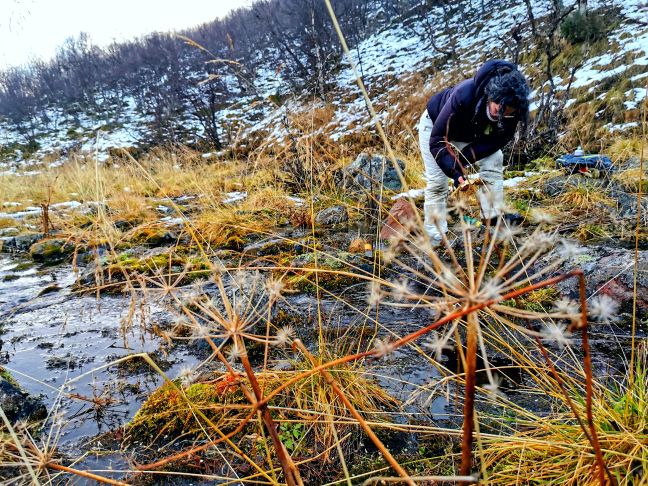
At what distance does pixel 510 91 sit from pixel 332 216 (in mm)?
2862

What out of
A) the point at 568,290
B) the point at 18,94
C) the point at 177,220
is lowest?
the point at 568,290

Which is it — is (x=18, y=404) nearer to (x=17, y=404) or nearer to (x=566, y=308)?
→ (x=17, y=404)

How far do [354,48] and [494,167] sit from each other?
24.0 m

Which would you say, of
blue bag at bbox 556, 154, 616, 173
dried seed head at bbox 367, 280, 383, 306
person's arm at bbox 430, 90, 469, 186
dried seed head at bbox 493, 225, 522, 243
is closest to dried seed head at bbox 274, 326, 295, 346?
dried seed head at bbox 367, 280, 383, 306

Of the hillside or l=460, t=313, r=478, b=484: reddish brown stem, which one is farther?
Answer: the hillside

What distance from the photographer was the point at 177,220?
5.79 m

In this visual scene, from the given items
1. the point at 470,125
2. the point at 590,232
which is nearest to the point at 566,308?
the point at 470,125

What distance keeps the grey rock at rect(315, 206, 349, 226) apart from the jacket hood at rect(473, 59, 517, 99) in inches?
97.1

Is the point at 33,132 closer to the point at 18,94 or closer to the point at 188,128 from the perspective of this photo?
the point at 18,94

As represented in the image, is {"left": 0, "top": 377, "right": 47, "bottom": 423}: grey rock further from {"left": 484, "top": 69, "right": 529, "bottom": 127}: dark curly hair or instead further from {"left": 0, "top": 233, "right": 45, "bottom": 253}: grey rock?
{"left": 0, "top": 233, "right": 45, "bottom": 253}: grey rock

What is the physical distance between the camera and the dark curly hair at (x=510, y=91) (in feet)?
8.76

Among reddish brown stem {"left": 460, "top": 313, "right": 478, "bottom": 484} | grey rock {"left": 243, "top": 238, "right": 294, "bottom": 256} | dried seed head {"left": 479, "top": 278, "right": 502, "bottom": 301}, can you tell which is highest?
dried seed head {"left": 479, "top": 278, "right": 502, "bottom": 301}

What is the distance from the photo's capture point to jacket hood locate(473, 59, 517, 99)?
2910 mm

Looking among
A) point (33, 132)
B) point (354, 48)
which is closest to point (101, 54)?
point (33, 132)
